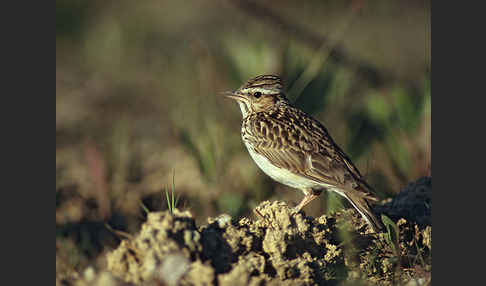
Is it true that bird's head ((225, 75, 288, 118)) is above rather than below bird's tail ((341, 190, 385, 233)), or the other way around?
above

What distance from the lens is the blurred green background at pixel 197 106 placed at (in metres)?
7.20

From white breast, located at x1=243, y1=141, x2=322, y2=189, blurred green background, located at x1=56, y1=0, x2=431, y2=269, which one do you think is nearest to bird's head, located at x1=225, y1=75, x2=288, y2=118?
white breast, located at x1=243, y1=141, x2=322, y2=189

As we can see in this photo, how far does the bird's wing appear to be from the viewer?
531 cm

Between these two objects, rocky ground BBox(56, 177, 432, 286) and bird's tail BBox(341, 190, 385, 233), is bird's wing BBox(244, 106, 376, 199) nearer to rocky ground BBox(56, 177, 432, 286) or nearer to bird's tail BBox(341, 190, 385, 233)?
bird's tail BBox(341, 190, 385, 233)

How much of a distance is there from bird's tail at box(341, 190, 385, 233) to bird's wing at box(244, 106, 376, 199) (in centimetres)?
8

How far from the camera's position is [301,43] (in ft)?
30.0

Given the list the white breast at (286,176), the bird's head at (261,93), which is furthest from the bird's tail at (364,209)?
the bird's head at (261,93)

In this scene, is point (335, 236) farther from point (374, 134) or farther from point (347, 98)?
point (347, 98)

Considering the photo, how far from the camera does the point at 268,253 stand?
4.29 metres

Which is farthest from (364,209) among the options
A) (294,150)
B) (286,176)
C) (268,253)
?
(268,253)

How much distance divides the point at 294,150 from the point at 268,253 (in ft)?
4.95

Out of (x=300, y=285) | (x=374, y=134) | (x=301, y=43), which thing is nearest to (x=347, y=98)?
(x=301, y=43)

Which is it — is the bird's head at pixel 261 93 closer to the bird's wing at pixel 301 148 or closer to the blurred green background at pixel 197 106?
the bird's wing at pixel 301 148

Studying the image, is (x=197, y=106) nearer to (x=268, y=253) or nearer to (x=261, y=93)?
(x=261, y=93)
